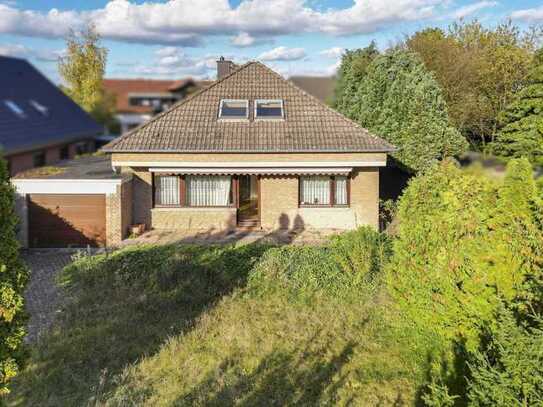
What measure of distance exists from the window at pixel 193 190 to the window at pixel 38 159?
11.7m

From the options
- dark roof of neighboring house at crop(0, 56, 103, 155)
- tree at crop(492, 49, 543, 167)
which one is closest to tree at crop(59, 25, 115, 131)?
dark roof of neighboring house at crop(0, 56, 103, 155)

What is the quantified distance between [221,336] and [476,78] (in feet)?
99.0

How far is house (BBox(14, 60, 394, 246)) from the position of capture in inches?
770

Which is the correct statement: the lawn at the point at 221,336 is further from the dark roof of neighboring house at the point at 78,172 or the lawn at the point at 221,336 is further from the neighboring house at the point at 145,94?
the neighboring house at the point at 145,94

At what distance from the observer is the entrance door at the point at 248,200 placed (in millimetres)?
21891

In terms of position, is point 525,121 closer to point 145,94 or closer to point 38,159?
point 38,159

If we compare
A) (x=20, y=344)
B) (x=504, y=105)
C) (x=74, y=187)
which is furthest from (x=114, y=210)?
(x=504, y=105)

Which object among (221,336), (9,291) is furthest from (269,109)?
(9,291)

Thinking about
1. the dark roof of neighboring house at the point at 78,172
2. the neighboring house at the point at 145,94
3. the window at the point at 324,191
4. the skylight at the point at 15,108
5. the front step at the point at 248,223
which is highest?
the neighboring house at the point at 145,94

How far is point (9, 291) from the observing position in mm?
7906

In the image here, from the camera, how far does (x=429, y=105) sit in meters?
25.2

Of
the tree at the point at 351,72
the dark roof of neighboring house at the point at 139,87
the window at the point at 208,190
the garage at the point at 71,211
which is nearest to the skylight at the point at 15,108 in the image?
the garage at the point at 71,211

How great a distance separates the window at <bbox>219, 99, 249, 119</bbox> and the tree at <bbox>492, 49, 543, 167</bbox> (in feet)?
51.7

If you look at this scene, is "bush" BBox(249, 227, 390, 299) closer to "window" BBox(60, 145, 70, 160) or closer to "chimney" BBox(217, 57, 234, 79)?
"chimney" BBox(217, 57, 234, 79)
